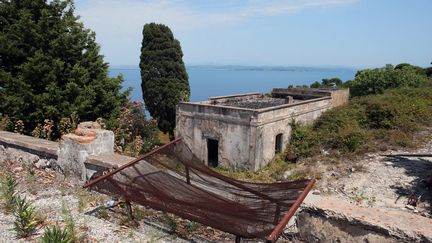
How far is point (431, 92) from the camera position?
2189 centimetres

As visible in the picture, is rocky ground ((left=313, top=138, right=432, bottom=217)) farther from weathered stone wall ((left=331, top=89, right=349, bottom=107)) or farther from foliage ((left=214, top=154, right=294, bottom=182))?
weathered stone wall ((left=331, top=89, right=349, bottom=107))

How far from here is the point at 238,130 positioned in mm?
17750

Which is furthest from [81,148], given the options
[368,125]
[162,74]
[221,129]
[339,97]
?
[339,97]

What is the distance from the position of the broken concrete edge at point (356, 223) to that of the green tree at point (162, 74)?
1964 cm

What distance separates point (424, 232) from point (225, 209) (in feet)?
5.89

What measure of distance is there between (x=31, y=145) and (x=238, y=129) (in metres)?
12.8

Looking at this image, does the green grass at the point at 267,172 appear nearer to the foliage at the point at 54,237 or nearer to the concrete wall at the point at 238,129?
the concrete wall at the point at 238,129

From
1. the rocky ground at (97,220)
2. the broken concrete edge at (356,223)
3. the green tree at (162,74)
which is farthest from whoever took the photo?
the green tree at (162,74)

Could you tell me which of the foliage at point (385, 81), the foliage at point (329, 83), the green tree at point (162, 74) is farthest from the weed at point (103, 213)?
the foliage at point (329, 83)

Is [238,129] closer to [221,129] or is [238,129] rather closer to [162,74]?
[221,129]

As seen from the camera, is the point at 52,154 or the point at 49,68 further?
the point at 49,68

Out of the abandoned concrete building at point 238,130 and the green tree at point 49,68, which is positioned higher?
the green tree at point 49,68

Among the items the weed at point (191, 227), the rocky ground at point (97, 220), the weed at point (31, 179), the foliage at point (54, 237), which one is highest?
the foliage at point (54, 237)

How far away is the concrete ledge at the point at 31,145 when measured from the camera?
544 cm
